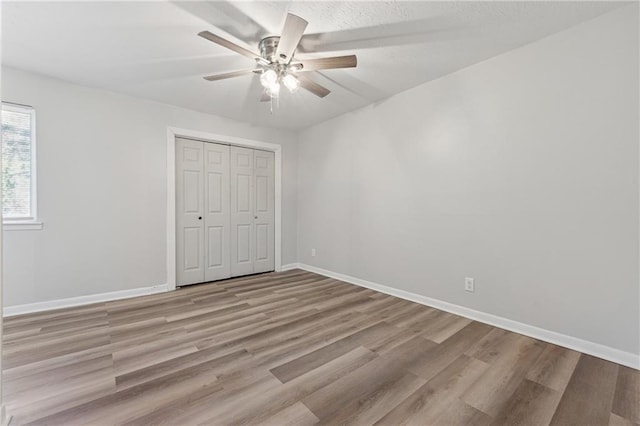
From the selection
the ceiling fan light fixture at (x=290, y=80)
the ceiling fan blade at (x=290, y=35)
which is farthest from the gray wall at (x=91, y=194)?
the ceiling fan blade at (x=290, y=35)

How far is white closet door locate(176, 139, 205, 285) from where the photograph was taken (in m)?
3.80

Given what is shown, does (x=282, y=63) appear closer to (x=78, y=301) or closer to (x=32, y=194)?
(x=32, y=194)

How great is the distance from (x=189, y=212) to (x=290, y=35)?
2.88m

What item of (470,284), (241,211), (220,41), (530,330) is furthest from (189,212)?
(530,330)

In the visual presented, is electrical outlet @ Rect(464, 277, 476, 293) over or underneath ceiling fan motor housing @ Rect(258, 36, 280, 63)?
underneath

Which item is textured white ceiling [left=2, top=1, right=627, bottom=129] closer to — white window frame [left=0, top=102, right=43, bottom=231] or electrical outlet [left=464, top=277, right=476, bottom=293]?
white window frame [left=0, top=102, right=43, bottom=231]

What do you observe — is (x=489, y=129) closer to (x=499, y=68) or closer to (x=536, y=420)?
(x=499, y=68)

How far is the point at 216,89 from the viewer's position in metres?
3.14

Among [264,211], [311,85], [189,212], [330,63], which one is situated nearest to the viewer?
[330,63]

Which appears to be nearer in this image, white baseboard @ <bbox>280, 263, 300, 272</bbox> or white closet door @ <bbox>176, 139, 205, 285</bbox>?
white closet door @ <bbox>176, 139, 205, 285</bbox>

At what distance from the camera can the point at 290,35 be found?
1.82 metres

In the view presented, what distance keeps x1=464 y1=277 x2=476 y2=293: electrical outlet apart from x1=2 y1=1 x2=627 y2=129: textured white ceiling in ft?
6.95

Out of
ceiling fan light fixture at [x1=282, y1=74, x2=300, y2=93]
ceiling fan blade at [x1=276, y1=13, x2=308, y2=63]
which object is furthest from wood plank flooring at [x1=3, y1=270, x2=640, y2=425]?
ceiling fan blade at [x1=276, y1=13, x2=308, y2=63]

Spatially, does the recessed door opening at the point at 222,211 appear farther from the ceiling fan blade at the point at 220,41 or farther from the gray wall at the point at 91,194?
the ceiling fan blade at the point at 220,41
